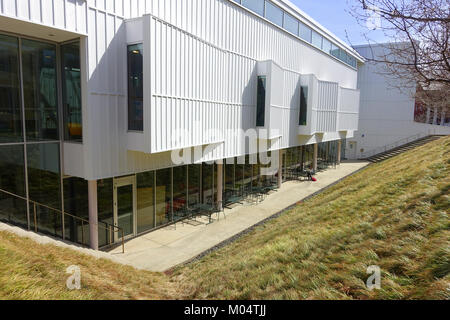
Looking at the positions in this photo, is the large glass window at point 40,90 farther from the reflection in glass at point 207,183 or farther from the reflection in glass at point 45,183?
the reflection in glass at point 207,183

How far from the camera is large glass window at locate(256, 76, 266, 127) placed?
17172 mm

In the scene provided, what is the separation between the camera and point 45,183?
375 inches

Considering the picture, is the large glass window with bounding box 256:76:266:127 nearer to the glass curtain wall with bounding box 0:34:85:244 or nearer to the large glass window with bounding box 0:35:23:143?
the glass curtain wall with bounding box 0:34:85:244

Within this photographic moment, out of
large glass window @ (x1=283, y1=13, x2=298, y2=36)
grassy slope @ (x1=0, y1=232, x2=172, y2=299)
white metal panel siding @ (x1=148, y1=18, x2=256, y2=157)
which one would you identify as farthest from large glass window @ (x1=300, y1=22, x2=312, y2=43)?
grassy slope @ (x1=0, y1=232, x2=172, y2=299)

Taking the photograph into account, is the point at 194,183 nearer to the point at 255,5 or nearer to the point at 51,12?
the point at 51,12

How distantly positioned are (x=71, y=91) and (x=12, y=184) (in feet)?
10.9

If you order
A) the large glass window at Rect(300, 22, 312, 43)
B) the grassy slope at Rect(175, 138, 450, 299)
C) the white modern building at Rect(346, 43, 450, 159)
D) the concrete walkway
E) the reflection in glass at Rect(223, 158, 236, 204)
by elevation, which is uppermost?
the large glass window at Rect(300, 22, 312, 43)

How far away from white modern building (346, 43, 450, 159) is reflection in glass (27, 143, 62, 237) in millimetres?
38354

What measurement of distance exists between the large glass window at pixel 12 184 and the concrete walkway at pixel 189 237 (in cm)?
328

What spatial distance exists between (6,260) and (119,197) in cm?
703

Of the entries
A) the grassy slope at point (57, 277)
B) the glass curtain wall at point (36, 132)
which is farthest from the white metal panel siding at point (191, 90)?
the grassy slope at point (57, 277)

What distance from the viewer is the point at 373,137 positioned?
3950cm

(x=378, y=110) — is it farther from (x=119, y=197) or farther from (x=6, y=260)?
(x=6, y=260)
